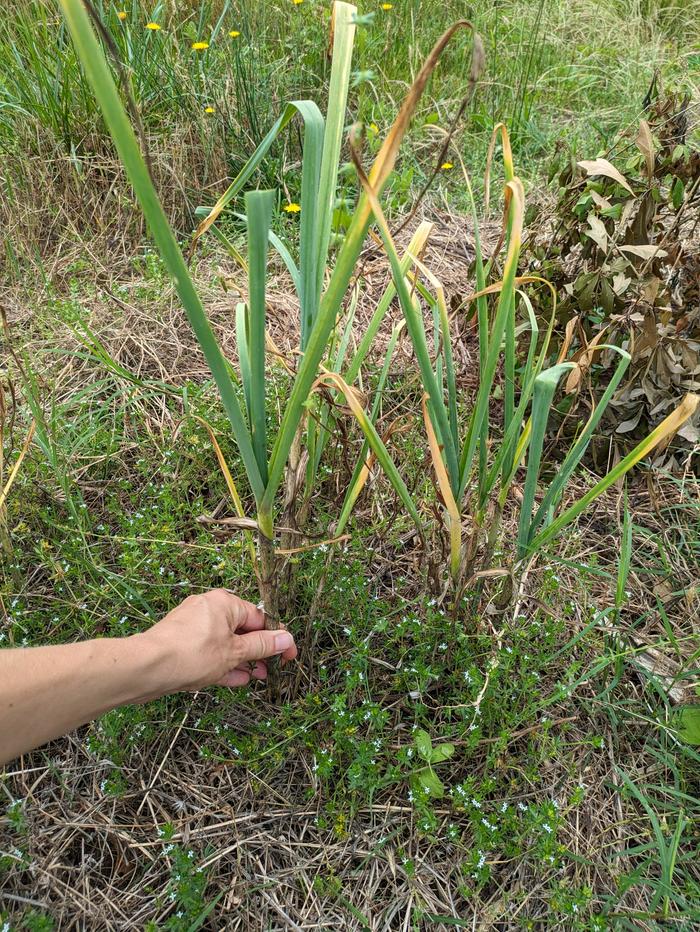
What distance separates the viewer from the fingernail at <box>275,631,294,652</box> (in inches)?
50.4

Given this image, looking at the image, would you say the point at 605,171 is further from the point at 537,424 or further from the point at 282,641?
the point at 282,641

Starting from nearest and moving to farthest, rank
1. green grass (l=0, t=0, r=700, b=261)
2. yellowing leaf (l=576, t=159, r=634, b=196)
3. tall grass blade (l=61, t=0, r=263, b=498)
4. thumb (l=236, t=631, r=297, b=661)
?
tall grass blade (l=61, t=0, r=263, b=498) < thumb (l=236, t=631, r=297, b=661) < yellowing leaf (l=576, t=159, r=634, b=196) < green grass (l=0, t=0, r=700, b=261)

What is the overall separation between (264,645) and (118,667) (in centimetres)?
30

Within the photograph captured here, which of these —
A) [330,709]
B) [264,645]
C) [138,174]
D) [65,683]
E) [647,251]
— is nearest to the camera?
[138,174]

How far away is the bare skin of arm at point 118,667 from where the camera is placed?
3.16 feet

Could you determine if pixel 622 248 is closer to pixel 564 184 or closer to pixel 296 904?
pixel 564 184

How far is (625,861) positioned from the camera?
1271 millimetres

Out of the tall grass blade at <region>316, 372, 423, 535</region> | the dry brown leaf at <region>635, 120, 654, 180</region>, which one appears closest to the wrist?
the tall grass blade at <region>316, 372, 423, 535</region>

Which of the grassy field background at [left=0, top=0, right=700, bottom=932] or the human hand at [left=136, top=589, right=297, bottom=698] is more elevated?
the human hand at [left=136, top=589, right=297, bottom=698]

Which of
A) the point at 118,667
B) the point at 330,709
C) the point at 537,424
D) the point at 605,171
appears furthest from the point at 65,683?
the point at 605,171

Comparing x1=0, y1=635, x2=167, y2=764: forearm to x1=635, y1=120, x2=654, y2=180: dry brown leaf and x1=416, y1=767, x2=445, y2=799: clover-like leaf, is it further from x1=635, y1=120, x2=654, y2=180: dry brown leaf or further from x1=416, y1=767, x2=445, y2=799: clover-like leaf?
x1=635, y1=120, x2=654, y2=180: dry brown leaf

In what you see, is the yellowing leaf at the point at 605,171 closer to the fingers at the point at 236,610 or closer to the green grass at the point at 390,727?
the green grass at the point at 390,727

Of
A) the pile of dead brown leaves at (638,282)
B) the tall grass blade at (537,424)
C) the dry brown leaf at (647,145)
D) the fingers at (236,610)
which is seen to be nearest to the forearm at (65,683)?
the fingers at (236,610)

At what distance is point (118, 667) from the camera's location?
3.39 ft
